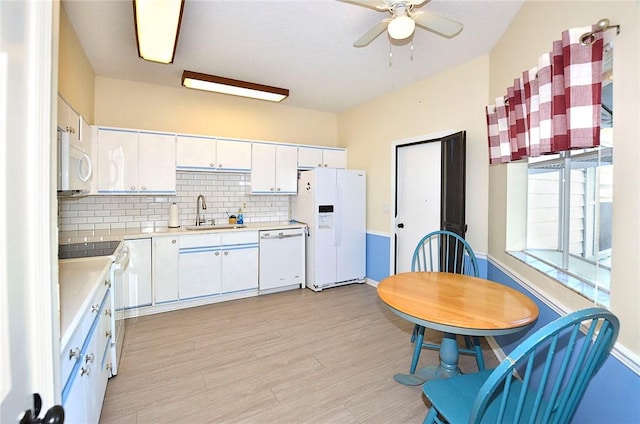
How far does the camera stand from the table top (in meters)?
1.48

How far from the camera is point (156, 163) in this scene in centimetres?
362

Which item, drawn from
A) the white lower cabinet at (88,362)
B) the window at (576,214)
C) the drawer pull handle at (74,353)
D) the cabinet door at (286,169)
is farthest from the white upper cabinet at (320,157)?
the drawer pull handle at (74,353)

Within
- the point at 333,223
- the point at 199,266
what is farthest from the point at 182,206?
the point at 333,223

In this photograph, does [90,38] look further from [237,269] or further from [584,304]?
[584,304]

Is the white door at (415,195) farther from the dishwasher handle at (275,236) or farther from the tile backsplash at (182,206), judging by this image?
the tile backsplash at (182,206)

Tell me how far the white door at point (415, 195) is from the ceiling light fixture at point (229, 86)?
1778mm

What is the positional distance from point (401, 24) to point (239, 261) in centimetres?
310

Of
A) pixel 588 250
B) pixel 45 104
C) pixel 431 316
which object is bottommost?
pixel 431 316

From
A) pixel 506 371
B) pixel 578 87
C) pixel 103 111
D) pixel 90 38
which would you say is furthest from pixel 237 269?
pixel 578 87

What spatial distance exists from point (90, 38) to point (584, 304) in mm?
4105

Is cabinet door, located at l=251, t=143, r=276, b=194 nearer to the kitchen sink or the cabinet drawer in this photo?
the kitchen sink

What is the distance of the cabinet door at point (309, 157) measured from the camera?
461 cm

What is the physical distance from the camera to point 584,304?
1517 millimetres

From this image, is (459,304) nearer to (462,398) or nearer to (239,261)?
(462,398)
